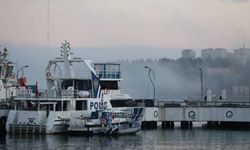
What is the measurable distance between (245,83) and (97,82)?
2720 inches

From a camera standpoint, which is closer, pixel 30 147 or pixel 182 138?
pixel 30 147

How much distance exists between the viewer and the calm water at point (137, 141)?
191ft

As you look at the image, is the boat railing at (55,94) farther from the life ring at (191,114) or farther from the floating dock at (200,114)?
the life ring at (191,114)

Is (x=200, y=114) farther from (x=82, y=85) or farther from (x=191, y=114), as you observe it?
(x=82, y=85)

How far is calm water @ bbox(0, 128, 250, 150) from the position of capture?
5809 centimetres

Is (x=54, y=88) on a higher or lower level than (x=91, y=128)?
higher

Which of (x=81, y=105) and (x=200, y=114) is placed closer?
(x=81, y=105)

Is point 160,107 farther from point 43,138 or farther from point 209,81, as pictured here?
point 209,81

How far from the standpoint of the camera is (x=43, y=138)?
64500 millimetres

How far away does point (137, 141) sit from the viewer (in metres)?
63.6

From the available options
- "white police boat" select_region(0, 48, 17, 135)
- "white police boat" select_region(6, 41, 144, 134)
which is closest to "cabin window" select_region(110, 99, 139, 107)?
"white police boat" select_region(6, 41, 144, 134)

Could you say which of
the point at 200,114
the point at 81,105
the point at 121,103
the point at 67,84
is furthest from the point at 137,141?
the point at 200,114

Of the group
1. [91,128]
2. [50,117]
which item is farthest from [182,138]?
[50,117]

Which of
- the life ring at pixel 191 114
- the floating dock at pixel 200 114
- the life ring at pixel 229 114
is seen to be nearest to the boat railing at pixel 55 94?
Answer: the floating dock at pixel 200 114
